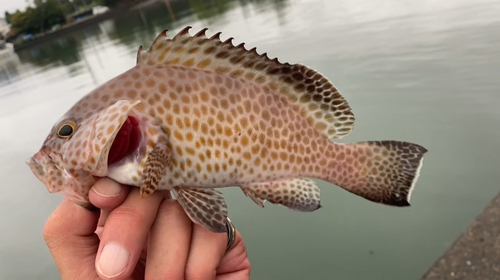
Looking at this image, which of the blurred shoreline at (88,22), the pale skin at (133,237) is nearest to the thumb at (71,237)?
the pale skin at (133,237)

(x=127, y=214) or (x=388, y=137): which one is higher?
(x=127, y=214)

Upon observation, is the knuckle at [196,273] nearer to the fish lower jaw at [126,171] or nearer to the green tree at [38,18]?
the fish lower jaw at [126,171]

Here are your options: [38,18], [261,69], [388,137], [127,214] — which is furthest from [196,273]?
[38,18]

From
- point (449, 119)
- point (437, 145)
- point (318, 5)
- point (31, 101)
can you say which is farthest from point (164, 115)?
point (318, 5)

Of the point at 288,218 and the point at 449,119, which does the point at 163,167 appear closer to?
the point at 288,218

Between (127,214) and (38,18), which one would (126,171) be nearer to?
(127,214)
